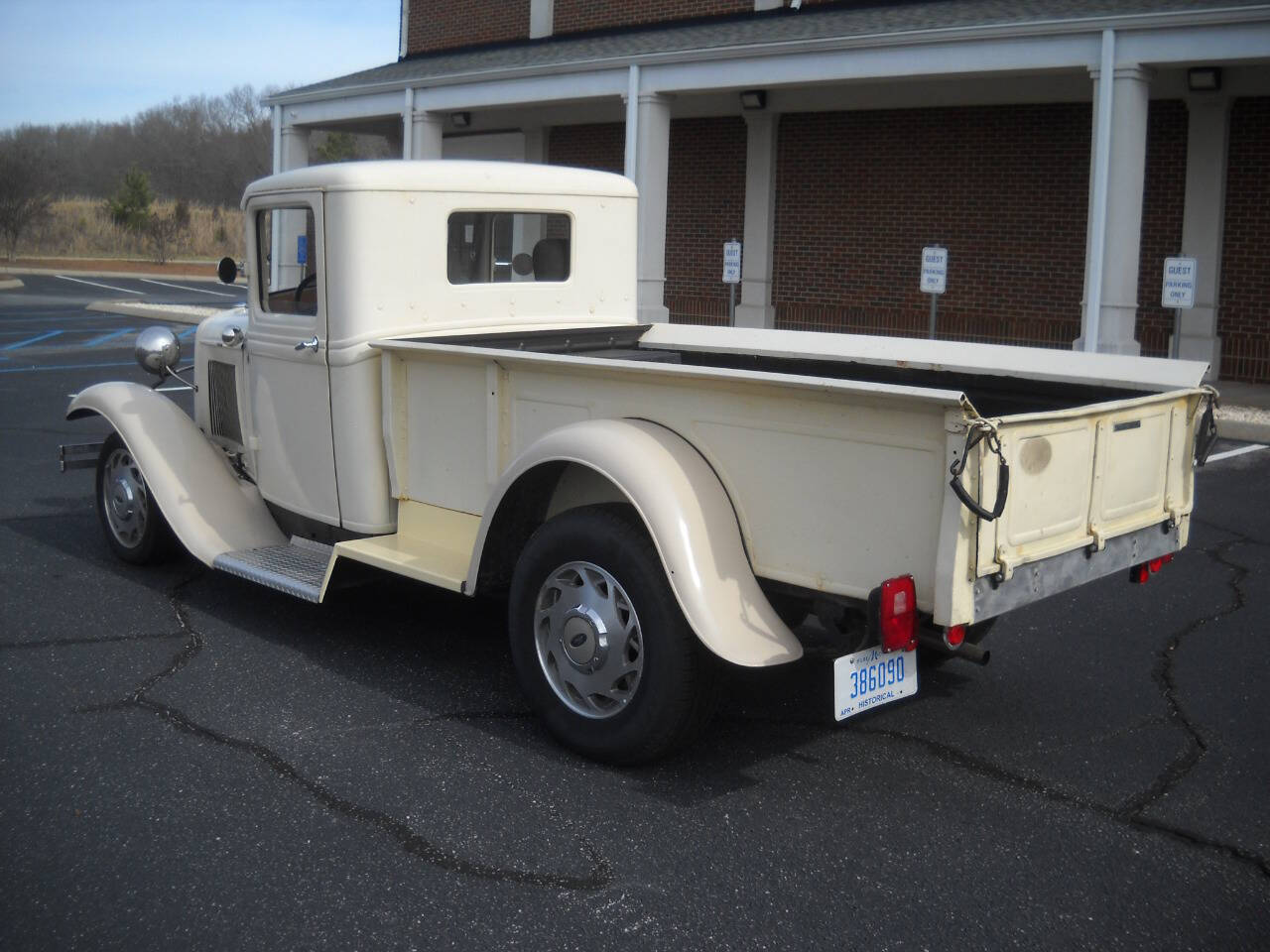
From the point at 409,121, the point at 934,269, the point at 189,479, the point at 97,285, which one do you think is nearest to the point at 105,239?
the point at 97,285

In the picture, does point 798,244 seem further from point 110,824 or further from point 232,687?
point 110,824

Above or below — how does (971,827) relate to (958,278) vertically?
below

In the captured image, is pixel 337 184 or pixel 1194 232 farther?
pixel 1194 232

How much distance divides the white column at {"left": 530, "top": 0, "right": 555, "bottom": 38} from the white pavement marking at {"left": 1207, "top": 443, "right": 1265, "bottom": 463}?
1409 centimetres

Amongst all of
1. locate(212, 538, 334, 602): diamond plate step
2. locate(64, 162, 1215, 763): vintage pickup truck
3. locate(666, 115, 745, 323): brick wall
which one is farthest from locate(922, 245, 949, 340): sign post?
locate(212, 538, 334, 602): diamond plate step

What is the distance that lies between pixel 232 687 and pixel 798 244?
15420 millimetres

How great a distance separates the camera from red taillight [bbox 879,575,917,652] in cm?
368

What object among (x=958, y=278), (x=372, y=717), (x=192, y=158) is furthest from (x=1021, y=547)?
(x=192, y=158)

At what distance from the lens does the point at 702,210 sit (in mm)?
20562

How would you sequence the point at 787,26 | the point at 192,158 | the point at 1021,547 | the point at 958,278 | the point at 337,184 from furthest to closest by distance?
1. the point at 192,158
2. the point at 958,278
3. the point at 787,26
4. the point at 337,184
5. the point at 1021,547

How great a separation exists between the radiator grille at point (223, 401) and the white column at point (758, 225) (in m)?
13.2

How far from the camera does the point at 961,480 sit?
353cm

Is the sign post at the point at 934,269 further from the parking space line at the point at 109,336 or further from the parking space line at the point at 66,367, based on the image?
the parking space line at the point at 109,336

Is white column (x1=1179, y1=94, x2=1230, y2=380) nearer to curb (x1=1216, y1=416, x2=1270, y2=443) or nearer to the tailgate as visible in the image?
curb (x1=1216, y1=416, x2=1270, y2=443)
